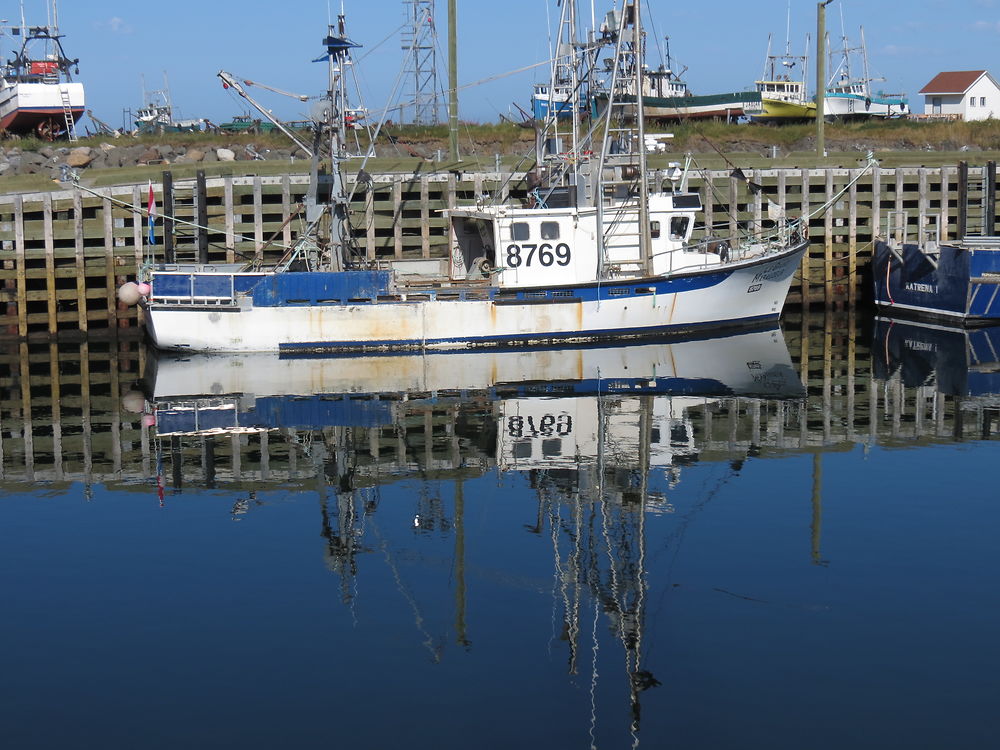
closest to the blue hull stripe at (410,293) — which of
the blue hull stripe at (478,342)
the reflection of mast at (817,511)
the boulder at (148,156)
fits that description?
the blue hull stripe at (478,342)

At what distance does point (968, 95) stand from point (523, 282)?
41569 mm

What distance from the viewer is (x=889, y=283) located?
32.2 m

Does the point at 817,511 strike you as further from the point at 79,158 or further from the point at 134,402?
the point at 79,158

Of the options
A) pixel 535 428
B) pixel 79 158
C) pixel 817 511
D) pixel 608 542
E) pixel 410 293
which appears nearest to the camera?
pixel 608 542

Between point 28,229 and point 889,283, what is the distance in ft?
74.6

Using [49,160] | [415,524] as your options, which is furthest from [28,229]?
[415,524]

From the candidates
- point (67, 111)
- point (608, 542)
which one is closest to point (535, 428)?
point (608, 542)

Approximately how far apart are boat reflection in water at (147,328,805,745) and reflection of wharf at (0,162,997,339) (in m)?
5.08

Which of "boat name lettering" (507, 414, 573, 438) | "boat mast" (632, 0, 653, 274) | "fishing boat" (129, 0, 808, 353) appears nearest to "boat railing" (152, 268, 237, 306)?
"fishing boat" (129, 0, 808, 353)

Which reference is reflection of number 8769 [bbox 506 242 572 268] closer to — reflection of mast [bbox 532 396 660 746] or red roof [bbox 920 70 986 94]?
reflection of mast [bbox 532 396 660 746]

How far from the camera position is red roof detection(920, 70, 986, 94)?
59.4 meters

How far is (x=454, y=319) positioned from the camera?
88.5 feet

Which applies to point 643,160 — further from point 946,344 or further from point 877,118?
point 877,118

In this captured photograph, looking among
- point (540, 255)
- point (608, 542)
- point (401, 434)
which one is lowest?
point (608, 542)
